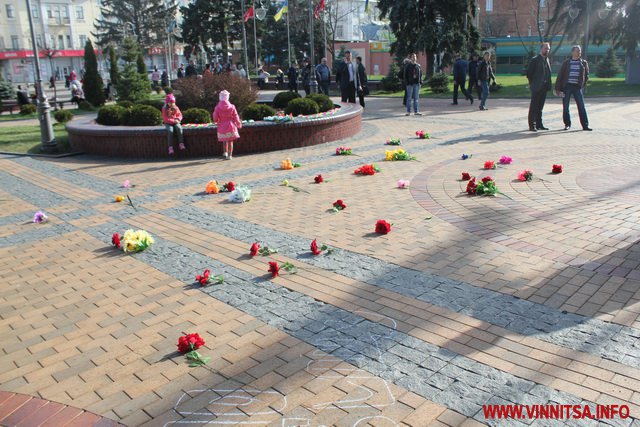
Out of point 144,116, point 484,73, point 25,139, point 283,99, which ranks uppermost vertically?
point 484,73

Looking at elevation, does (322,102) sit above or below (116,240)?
above

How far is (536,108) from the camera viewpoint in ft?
44.1

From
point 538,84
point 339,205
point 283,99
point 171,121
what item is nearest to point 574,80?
point 538,84

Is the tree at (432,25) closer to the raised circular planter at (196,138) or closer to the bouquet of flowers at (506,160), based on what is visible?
the raised circular planter at (196,138)

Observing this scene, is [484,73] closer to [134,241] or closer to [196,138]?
[196,138]

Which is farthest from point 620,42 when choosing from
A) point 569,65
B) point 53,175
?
point 53,175

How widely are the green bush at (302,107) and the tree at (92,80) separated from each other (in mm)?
17144

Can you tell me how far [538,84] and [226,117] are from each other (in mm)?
7319

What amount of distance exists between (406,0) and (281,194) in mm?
25460

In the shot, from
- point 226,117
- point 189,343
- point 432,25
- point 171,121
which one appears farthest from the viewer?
point 432,25

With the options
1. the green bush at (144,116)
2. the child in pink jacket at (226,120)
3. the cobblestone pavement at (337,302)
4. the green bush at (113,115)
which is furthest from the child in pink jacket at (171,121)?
the cobblestone pavement at (337,302)

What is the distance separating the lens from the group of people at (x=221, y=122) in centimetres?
1108

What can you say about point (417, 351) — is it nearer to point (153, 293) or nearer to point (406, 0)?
point (153, 293)

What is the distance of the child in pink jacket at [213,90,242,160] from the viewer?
36.2ft
